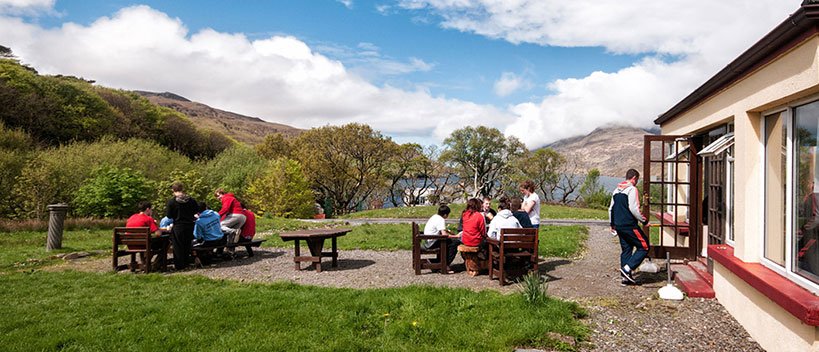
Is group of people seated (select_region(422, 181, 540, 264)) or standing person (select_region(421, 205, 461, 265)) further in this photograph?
standing person (select_region(421, 205, 461, 265))

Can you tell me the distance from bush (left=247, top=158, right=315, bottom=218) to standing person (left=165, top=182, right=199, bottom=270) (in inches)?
973

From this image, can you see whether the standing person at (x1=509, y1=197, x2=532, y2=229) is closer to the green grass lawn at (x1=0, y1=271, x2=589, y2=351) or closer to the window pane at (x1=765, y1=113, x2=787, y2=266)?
the green grass lawn at (x1=0, y1=271, x2=589, y2=351)

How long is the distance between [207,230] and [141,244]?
1.20 metres

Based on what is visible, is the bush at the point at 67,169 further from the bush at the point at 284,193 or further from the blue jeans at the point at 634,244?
the blue jeans at the point at 634,244

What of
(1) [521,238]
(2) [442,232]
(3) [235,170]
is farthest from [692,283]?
(3) [235,170]

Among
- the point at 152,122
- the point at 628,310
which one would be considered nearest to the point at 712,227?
the point at 628,310

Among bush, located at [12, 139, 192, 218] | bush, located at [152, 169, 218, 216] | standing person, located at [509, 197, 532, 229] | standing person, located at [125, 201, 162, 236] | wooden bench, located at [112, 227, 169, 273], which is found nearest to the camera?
standing person, located at [509, 197, 532, 229]

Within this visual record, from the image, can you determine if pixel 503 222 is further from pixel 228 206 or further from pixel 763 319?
pixel 228 206

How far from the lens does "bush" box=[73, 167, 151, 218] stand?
22.3 meters

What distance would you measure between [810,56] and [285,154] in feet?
160

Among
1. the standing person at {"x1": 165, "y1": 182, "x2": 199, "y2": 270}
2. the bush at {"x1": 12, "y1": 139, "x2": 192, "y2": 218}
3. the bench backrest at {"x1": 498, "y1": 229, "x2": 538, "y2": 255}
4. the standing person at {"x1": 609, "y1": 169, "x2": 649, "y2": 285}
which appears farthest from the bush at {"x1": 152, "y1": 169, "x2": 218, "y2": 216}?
the standing person at {"x1": 609, "y1": 169, "x2": 649, "y2": 285}

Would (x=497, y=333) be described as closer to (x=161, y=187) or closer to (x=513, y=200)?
(x=513, y=200)

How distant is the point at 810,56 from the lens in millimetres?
3984

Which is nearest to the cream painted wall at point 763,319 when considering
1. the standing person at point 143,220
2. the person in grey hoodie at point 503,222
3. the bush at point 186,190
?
the person in grey hoodie at point 503,222
